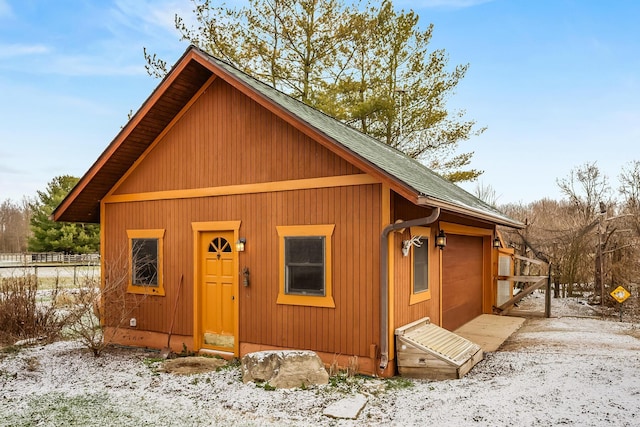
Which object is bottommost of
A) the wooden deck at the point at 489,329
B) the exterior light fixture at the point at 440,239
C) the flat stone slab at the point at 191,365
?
the wooden deck at the point at 489,329

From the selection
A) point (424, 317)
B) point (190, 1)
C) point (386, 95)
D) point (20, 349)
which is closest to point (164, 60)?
point (190, 1)

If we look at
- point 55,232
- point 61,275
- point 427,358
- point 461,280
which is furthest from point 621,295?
point 55,232

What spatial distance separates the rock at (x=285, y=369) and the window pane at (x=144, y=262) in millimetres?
3354

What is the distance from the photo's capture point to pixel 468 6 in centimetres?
1355

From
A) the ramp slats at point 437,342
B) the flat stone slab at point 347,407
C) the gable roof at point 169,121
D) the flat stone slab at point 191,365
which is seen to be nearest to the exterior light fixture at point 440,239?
the gable roof at point 169,121

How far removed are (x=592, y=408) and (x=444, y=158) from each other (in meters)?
15.3

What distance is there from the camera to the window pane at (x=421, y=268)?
23.9 ft

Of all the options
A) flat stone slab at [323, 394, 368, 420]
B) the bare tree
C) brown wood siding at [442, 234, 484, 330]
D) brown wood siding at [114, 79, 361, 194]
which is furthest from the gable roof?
the bare tree

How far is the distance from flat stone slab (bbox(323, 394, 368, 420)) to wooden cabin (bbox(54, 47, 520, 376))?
100 centimetres

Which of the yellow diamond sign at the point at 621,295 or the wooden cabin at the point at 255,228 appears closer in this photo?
the wooden cabin at the point at 255,228

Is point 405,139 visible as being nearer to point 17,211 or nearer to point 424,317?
point 424,317

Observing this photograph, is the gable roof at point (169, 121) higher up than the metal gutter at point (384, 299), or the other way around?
the gable roof at point (169, 121)

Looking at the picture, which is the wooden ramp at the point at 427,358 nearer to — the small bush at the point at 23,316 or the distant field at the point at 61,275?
the distant field at the point at 61,275

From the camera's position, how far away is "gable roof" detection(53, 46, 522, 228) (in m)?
6.20
